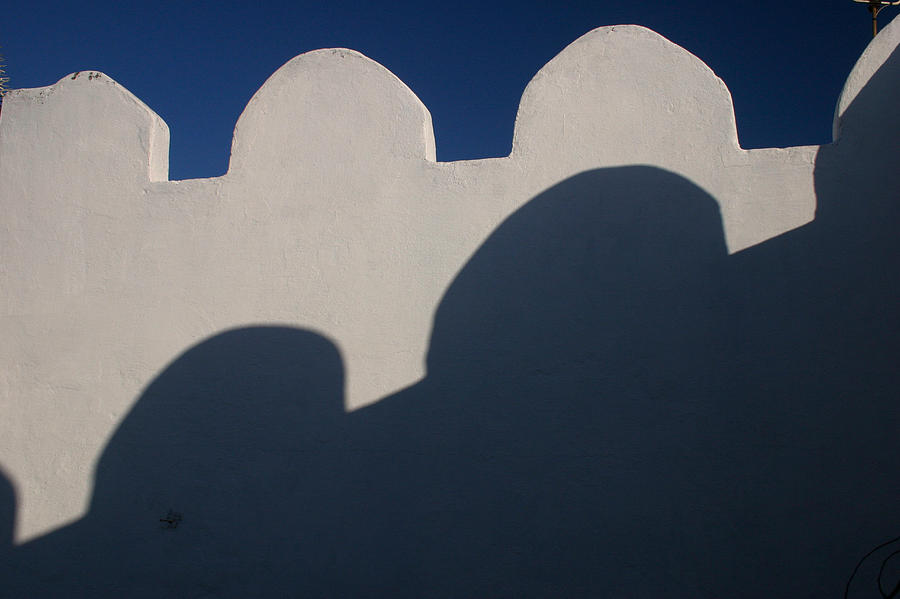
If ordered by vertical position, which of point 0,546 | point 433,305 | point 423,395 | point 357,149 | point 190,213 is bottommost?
point 0,546

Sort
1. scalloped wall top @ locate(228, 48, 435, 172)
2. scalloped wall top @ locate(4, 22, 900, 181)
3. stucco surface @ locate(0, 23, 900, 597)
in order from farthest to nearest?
scalloped wall top @ locate(228, 48, 435, 172)
scalloped wall top @ locate(4, 22, 900, 181)
stucco surface @ locate(0, 23, 900, 597)

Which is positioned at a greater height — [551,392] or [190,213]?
[190,213]

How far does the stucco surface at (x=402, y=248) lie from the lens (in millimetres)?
2691

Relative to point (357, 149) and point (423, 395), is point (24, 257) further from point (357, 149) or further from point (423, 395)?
point (423, 395)

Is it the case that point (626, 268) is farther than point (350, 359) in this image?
No

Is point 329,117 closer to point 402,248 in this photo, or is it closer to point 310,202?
point 310,202

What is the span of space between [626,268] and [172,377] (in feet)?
7.86

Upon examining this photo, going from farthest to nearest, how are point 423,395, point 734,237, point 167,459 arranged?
point 167,459
point 423,395
point 734,237

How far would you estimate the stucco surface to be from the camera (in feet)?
8.83

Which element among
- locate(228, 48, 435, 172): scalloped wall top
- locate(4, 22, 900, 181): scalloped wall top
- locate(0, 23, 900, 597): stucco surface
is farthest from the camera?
locate(228, 48, 435, 172): scalloped wall top

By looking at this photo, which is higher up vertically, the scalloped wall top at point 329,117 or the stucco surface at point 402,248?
the scalloped wall top at point 329,117

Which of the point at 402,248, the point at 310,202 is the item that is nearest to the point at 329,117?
the point at 310,202

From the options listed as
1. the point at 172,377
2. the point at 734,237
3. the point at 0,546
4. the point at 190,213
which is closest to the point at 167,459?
the point at 172,377

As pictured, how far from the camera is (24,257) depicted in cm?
361
